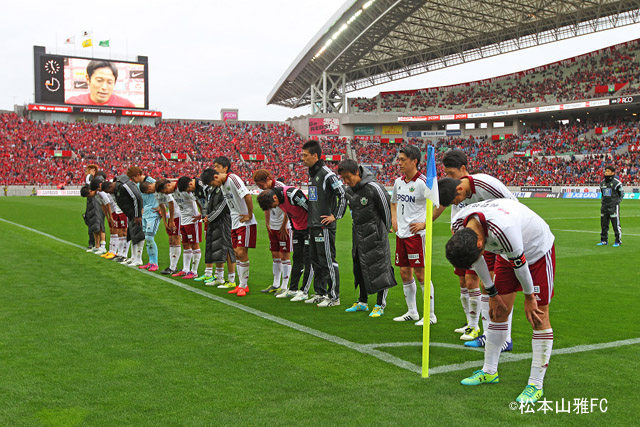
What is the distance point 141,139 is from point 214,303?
200 ft

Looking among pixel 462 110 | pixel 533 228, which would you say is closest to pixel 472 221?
pixel 533 228

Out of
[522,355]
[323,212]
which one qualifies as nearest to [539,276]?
[522,355]

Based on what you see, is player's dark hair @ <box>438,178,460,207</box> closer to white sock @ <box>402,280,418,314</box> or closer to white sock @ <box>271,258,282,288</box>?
white sock @ <box>402,280,418,314</box>

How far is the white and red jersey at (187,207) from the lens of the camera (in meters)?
10.4

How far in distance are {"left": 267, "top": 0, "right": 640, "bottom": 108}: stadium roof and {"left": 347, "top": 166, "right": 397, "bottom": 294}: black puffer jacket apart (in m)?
40.6

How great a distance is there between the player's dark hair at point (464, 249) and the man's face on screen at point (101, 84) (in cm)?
6572

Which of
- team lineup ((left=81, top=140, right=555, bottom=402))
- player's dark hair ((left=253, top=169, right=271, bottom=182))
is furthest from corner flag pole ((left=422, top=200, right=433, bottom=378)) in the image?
player's dark hair ((left=253, top=169, right=271, bottom=182))

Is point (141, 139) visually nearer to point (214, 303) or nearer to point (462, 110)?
point (462, 110)

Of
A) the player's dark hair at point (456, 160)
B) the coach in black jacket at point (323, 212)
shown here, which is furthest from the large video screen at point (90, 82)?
the player's dark hair at point (456, 160)

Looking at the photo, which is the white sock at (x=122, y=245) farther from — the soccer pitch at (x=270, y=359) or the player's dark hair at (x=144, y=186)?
the soccer pitch at (x=270, y=359)

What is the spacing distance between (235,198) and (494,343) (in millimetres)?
5267

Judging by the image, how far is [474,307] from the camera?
20.5 ft

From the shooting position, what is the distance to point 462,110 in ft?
214

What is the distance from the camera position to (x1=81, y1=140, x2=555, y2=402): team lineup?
4152mm
